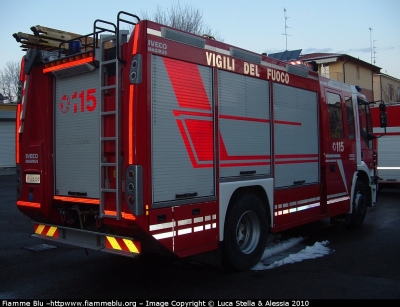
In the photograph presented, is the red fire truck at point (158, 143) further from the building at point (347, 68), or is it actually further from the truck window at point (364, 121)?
the building at point (347, 68)

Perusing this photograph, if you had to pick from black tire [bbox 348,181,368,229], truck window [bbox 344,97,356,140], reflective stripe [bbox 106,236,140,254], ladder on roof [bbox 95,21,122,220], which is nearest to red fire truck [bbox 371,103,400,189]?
black tire [bbox 348,181,368,229]

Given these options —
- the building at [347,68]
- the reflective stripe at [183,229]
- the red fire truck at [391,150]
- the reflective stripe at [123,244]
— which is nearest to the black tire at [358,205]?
the reflective stripe at [183,229]

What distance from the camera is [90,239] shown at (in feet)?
18.0

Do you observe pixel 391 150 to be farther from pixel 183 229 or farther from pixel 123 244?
pixel 123 244

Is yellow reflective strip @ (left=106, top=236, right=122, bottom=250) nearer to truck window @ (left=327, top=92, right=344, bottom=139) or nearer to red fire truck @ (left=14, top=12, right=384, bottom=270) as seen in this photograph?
red fire truck @ (left=14, top=12, right=384, bottom=270)

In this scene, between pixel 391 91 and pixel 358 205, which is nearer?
pixel 358 205

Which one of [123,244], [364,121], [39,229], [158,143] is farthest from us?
[364,121]

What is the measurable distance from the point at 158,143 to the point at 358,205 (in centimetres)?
620

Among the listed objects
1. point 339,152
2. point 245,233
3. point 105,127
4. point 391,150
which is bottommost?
point 245,233

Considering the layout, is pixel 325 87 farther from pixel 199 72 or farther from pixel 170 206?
pixel 170 206

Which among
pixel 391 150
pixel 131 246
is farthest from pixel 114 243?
pixel 391 150

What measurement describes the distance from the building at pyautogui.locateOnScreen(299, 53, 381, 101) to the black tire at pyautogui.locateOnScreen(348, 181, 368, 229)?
2677 cm

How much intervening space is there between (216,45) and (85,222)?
2.93 m

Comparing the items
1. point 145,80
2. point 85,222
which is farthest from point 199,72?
point 85,222
